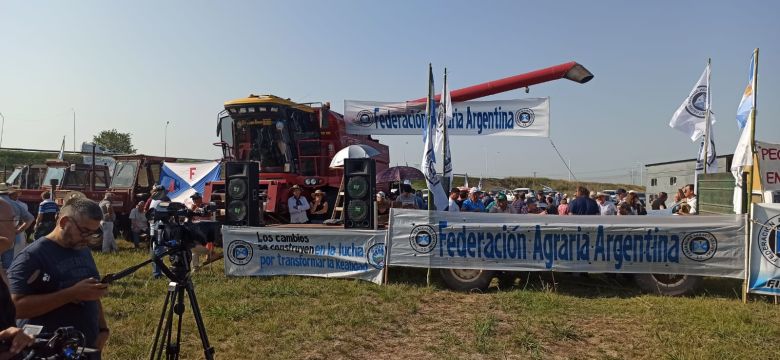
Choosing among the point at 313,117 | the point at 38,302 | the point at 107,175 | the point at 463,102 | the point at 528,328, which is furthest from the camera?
the point at 107,175

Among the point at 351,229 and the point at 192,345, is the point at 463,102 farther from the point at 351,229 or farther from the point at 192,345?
the point at 192,345

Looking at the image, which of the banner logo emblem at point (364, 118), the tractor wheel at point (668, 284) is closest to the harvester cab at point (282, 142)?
the banner logo emblem at point (364, 118)

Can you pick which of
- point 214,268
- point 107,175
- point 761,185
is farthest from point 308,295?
point 107,175

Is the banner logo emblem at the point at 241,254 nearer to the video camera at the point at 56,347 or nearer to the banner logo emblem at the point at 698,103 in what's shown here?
the video camera at the point at 56,347

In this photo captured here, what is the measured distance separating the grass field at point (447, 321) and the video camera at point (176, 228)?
1.87m

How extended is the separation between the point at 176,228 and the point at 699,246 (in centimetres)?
686

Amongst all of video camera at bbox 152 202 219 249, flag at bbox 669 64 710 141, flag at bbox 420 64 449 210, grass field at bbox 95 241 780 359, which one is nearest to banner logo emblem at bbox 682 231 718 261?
grass field at bbox 95 241 780 359

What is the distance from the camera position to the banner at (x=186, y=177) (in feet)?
48.4

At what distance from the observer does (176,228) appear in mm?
3510

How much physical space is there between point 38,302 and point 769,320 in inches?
283

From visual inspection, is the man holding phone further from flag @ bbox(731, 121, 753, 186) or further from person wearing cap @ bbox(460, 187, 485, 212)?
flag @ bbox(731, 121, 753, 186)

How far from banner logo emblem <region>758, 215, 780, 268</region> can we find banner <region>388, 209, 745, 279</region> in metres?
0.22

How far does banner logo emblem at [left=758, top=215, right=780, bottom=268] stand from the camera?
22.6 ft

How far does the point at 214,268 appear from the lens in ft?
30.6
